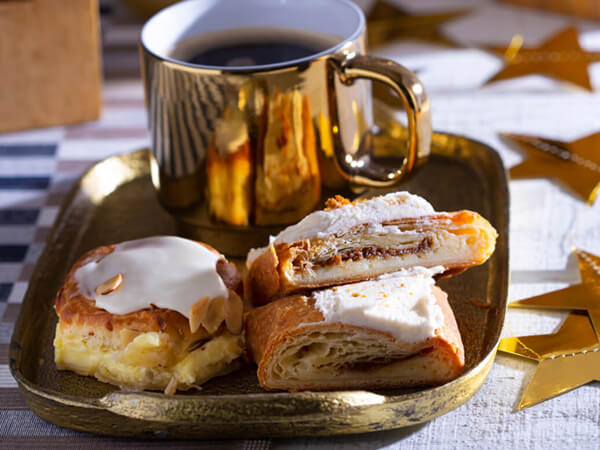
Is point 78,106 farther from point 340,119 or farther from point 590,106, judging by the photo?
point 590,106

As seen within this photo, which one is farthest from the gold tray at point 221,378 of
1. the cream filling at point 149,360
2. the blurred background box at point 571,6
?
the blurred background box at point 571,6

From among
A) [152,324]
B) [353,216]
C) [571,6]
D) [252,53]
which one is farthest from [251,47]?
[571,6]

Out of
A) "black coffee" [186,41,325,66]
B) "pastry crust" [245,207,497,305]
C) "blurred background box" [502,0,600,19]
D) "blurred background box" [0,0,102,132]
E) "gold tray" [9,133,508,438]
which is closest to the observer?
"gold tray" [9,133,508,438]

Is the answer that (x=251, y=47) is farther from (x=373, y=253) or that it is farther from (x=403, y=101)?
(x=373, y=253)

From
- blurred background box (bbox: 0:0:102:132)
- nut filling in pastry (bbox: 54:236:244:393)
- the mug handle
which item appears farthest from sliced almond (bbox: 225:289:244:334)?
blurred background box (bbox: 0:0:102:132)

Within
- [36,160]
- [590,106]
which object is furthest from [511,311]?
[36,160]

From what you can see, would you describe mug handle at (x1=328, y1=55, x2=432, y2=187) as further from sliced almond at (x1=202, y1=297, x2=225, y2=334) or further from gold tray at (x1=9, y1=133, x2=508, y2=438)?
sliced almond at (x1=202, y1=297, x2=225, y2=334)
